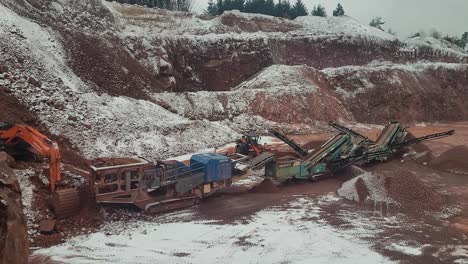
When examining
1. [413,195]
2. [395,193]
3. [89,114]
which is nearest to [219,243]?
[395,193]

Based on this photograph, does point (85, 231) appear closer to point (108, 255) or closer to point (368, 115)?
point (108, 255)

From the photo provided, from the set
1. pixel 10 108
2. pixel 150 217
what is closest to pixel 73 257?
pixel 150 217

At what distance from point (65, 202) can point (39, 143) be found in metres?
1.54

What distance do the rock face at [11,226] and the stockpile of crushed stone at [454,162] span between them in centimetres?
1544

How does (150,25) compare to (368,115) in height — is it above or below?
above

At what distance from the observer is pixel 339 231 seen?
10094mm

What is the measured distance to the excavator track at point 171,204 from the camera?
35.8ft

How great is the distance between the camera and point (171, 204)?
36.9 feet

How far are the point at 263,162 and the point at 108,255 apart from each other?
6014 millimetres

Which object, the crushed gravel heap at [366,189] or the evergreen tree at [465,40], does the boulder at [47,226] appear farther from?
the evergreen tree at [465,40]

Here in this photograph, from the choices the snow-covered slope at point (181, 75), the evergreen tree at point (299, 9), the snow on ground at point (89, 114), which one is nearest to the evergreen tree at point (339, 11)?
the evergreen tree at point (299, 9)

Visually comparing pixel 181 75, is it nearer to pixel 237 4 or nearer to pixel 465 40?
pixel 237 4

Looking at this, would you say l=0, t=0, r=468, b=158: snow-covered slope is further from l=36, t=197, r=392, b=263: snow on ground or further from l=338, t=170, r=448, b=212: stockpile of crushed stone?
l=338, t=170, r=448, b=212: stockpile of crushed stone

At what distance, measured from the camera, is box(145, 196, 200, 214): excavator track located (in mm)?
10897
